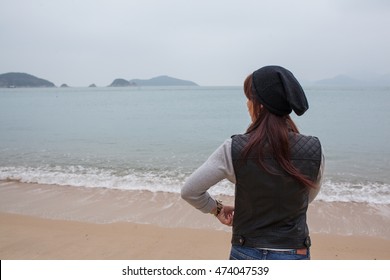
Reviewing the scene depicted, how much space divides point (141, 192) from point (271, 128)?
644cm

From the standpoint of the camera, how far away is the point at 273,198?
1.45 m

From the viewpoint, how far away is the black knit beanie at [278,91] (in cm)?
145

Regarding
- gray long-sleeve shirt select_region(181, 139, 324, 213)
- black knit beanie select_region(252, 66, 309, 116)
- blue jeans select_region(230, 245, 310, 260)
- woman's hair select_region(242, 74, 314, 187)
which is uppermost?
black knit beanie select_region(252, 66, 309, 116)

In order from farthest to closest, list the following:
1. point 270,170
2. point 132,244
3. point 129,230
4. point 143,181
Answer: point 143,181, point 129,230, point 132,244, point 270,170

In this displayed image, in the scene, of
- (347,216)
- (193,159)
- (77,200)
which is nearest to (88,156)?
Answer: (193,159)

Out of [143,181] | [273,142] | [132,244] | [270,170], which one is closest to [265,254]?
[270,170]

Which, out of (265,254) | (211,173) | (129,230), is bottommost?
(129,230)

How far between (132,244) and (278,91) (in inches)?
158

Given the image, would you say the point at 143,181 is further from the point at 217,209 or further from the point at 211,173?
the point at 211,173

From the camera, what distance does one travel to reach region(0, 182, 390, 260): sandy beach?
453 centimetres

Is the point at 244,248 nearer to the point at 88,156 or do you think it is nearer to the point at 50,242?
the point at 50,242

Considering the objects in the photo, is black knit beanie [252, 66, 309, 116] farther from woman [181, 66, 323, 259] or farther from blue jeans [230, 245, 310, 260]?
blue jeans [230, 245, 310, 260]

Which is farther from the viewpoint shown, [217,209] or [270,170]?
[217,209]

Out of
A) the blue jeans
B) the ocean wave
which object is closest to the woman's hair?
the blue jeans
